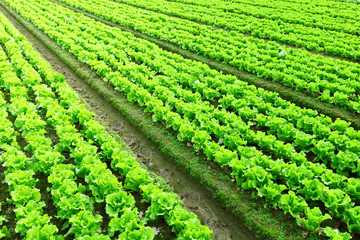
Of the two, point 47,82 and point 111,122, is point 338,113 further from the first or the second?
point 47,82

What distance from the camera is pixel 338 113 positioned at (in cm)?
909

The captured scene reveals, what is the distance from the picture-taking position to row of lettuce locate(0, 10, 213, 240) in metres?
4.90

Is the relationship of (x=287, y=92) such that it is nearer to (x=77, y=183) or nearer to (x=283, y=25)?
(x=77, y=183)

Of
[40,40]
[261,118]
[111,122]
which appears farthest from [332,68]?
[40,40]

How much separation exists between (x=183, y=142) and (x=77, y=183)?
10.7ft

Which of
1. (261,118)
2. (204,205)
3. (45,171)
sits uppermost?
(261,118)

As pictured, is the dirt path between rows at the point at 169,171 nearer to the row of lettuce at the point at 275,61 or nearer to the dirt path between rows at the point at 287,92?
the dirt path between rows at the point at 287,92

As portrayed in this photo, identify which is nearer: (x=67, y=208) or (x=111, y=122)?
(x=67, y=208)

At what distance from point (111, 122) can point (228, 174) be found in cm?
509

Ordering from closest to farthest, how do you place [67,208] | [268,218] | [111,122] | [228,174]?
[67,208], [268,218], [228,174], [111,122]

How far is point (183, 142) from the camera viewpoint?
7.99 m

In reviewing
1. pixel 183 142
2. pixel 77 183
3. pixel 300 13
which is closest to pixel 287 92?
pixel 183 142

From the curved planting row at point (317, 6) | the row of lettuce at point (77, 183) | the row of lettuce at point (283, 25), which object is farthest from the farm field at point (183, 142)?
the curved planting row at point (317, 6)

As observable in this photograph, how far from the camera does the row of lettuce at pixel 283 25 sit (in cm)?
1484
